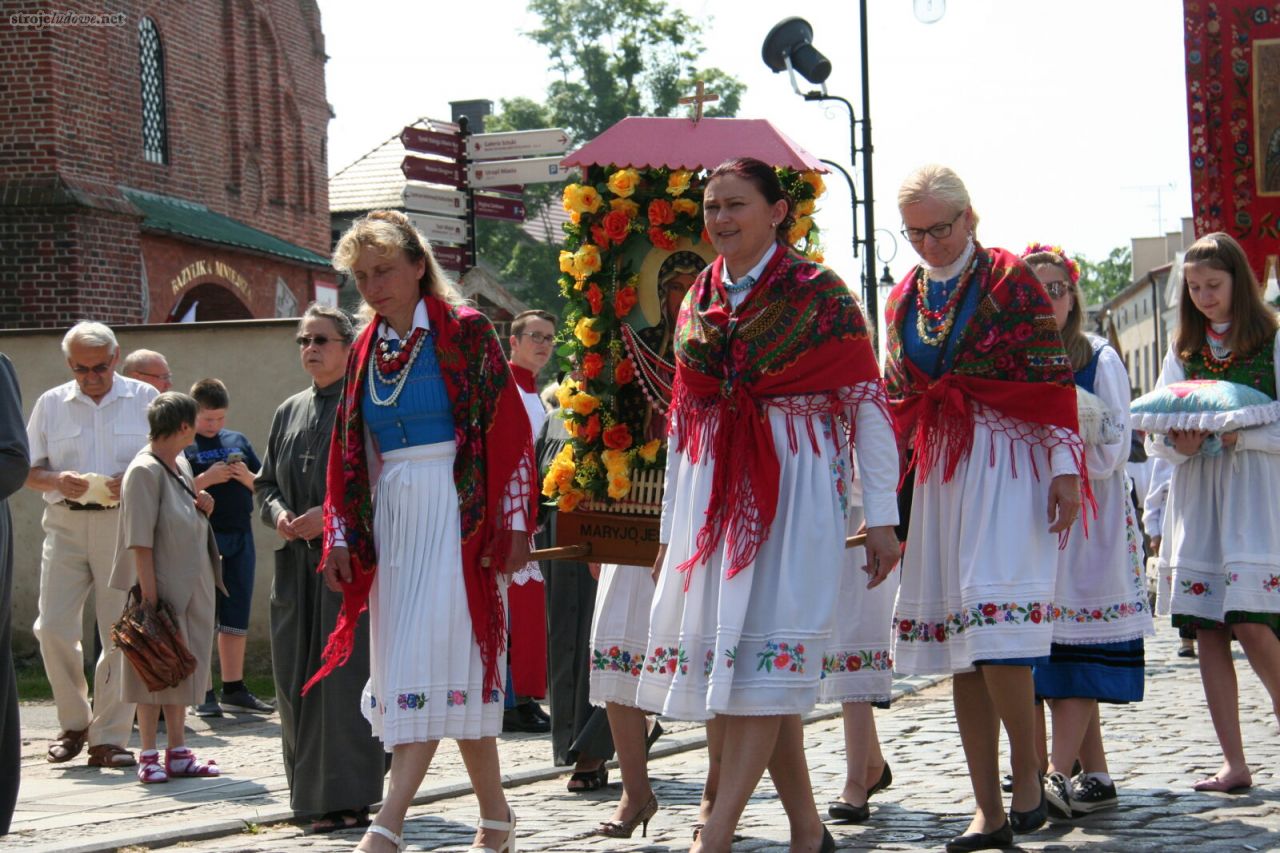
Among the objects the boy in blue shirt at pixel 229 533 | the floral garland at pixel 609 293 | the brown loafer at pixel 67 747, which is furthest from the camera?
the boy in blue shirt at pixel 229 533

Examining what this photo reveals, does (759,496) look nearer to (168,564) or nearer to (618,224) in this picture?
(618,224)

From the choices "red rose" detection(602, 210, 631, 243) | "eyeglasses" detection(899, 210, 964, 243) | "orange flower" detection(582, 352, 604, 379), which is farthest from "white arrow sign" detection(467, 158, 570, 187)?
"eyeglasses" detection(899, 210, 964, 243)

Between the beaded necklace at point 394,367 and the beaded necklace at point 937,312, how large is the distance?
1786 millimetres

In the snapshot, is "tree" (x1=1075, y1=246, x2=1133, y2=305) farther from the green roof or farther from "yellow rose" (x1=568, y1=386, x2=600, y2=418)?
"yellow rose" (x1=568, y1=386, x2=600, y2=418)

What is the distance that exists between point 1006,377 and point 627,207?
5.74 ft

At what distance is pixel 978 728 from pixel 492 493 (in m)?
1.88

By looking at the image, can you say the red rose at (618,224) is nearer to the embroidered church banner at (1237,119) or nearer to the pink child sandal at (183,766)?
the pink child sandal at (183,766)

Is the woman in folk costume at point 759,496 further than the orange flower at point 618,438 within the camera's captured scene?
No

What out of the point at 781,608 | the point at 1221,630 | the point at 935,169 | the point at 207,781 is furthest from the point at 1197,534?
the point at 207,781

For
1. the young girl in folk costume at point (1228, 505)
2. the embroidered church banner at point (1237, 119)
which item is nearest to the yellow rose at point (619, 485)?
the young girl in folk costume at point (1228, 505)

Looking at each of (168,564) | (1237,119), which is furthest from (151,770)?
(1237,119)

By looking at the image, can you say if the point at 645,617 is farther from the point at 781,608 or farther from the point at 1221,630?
the point at 1221,630

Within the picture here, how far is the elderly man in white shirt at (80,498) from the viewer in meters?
9.73

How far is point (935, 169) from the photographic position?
244 inches
